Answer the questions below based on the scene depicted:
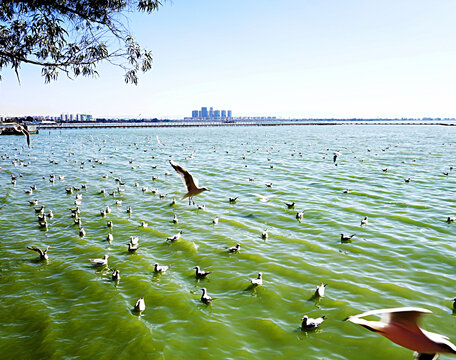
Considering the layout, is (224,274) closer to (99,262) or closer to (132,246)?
(132,246)

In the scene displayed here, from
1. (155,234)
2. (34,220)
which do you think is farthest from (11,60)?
(155,234)

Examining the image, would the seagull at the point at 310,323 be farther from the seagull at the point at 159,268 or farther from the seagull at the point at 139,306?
the seagull at the point at 159,268

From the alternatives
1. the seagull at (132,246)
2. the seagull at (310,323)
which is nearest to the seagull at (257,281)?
the seagull at (310,323)

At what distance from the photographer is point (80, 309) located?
8.30 meters

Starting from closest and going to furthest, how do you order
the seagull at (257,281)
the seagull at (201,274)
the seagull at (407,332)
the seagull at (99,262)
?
the seagull at (407,332) < the seagull at (257,281) < the seagull at (201,274) < the seagull at (99,262)

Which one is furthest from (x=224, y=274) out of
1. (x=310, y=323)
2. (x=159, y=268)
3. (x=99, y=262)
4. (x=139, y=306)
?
(x=99, y=262)

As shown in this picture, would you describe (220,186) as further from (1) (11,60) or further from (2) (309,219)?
(1) (11,60)

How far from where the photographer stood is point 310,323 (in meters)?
7.36

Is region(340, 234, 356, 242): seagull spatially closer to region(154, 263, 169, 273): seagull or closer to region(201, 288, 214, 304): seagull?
region(201, 288, 214, 304): seagull

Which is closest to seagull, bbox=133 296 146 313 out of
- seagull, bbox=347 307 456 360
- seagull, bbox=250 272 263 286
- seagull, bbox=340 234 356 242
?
seagull, bbox=250 272 263 286

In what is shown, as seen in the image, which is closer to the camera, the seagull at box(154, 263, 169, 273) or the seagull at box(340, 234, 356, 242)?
the seagull at box(154, 263, 169, 273)

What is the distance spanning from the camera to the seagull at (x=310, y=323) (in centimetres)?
738

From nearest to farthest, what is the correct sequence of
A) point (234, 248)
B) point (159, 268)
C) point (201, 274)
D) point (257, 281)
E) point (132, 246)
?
point (257, 281)
point (201, 274)
point (159, 268)
point (234, 248)
point (132, 246)

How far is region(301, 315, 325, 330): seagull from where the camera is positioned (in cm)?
738
